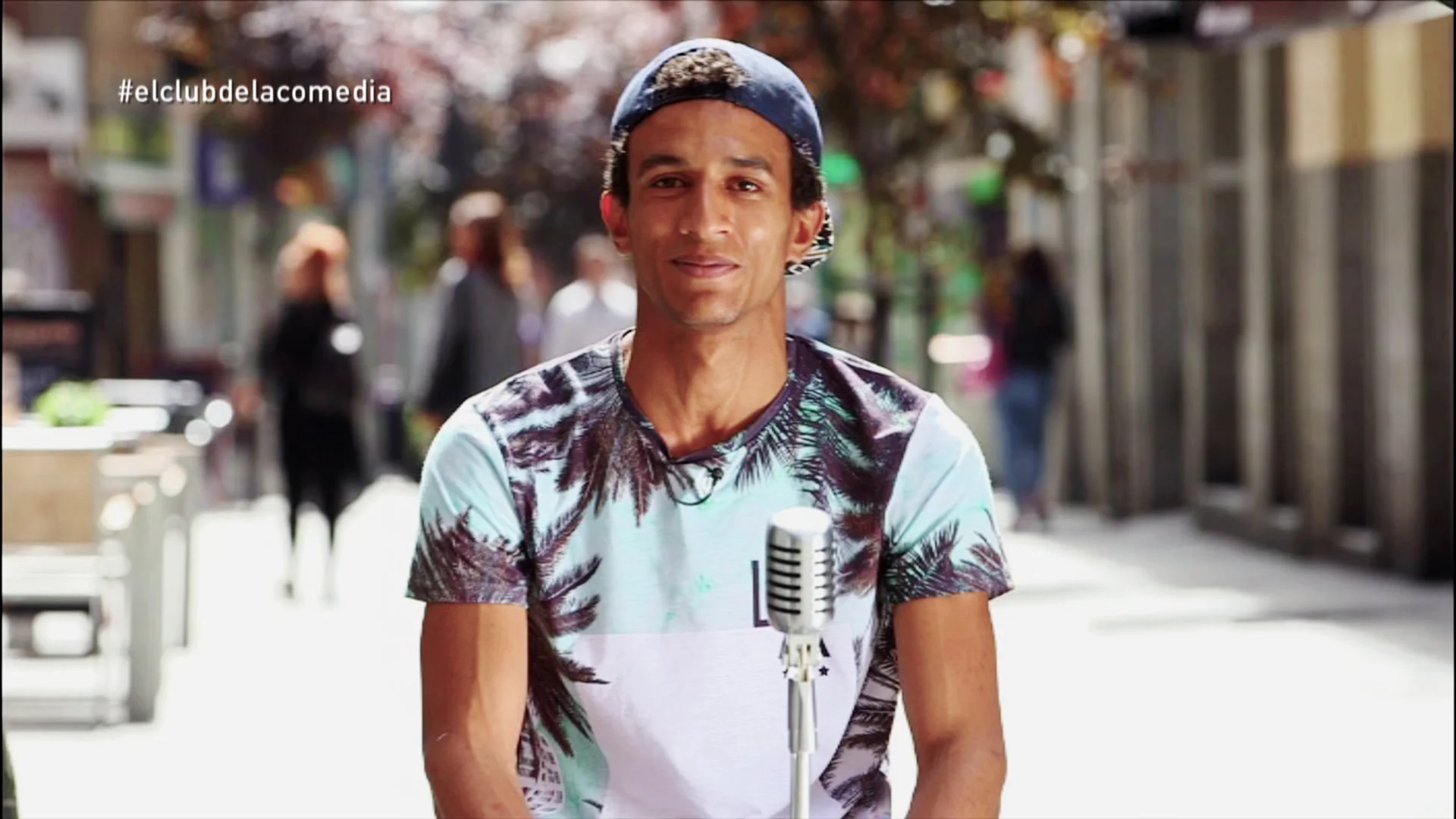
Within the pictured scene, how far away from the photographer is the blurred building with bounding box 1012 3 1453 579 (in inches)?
573

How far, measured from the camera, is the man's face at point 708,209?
10.2 feet

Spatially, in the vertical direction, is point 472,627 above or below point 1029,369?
below

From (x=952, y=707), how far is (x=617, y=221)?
62cm

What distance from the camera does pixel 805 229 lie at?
10.7 ft

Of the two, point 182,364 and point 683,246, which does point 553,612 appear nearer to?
point 683,246

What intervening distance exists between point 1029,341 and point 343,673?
8.42 metres

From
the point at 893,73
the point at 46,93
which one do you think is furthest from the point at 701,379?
the point at 46,93

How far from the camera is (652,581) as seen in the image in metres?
3.11

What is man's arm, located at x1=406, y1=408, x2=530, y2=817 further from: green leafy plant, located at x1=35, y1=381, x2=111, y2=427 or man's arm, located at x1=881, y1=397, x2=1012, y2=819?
green leafy plant, located at x1=35, y1=381, x2=111, y2=427

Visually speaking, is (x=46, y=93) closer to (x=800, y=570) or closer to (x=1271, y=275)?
(x=1271, y=275)

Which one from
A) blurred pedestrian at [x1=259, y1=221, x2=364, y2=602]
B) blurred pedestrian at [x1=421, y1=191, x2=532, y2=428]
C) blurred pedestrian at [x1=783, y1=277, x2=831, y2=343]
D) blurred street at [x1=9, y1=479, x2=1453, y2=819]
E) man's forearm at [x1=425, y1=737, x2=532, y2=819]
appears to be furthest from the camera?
blurred pedestrian at [x1=783, y1=277, x2=831, y2=343]

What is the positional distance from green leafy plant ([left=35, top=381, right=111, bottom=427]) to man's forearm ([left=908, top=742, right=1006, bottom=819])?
8034 mm

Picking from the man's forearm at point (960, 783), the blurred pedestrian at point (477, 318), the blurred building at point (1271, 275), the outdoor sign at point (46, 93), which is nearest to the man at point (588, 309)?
the blurred pedestrian at point (477, 318)

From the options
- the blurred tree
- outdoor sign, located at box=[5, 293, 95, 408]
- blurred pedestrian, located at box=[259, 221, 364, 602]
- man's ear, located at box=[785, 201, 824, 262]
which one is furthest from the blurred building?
man's ear, located at box=[785, 201, 824, 262]
